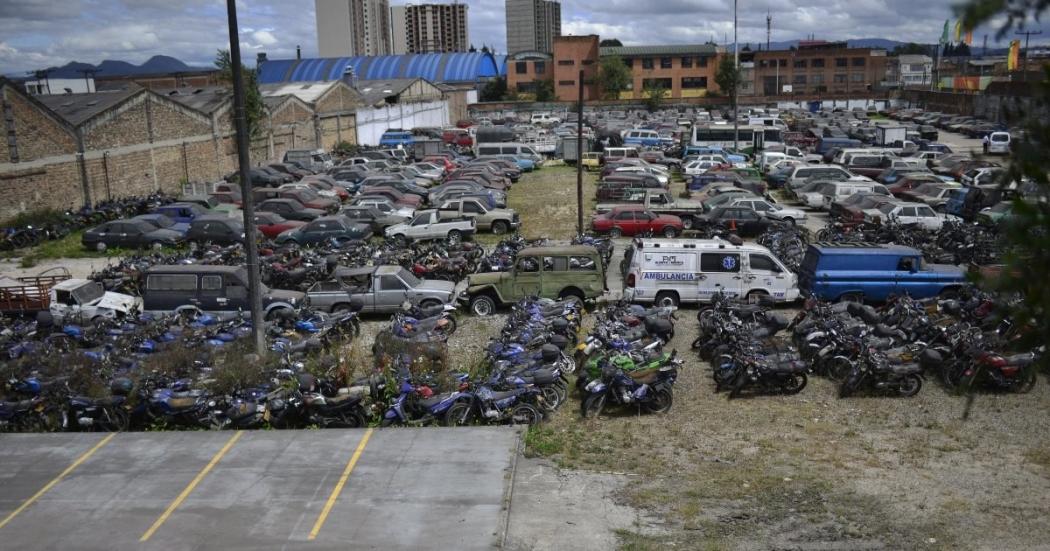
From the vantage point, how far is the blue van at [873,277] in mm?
19016

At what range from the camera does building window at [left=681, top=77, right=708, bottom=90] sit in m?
105

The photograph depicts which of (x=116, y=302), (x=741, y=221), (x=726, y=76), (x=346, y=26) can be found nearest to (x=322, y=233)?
(x=116, y=302)

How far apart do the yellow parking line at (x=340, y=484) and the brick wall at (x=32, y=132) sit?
27.1m

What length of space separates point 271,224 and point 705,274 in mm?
16446

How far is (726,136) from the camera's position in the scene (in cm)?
5369

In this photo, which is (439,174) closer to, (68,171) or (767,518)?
(68,171)

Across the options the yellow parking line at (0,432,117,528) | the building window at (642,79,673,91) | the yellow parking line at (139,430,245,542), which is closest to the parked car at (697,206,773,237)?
the yellow parking line at (139,430,245,542)

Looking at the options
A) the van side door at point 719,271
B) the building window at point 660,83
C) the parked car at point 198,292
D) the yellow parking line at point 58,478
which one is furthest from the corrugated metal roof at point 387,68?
the yellow parking line at point 58,478

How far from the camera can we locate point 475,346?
17.4 m

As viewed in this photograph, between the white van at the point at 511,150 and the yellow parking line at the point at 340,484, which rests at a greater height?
the white van at the point at 511,150

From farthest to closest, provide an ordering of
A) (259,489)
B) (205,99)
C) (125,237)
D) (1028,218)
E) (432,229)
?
1. (205,99)
2. (432,229)
3. (125,237)
4. (259,489)
5. (1028,218)

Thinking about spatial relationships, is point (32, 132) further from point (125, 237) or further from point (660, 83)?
point (660, 83)

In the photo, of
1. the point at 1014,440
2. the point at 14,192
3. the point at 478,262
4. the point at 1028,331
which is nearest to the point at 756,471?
the point at 1014,440

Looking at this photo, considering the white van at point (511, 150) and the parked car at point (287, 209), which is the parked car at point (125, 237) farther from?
the white van at point (511, 150)
